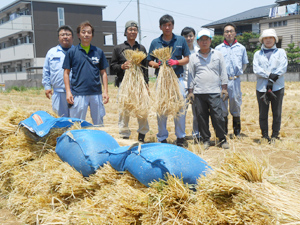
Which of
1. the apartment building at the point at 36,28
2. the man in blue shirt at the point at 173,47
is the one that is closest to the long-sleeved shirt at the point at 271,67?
the man in blue shirt at the point at 173,47

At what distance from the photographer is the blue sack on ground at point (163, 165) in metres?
2.07

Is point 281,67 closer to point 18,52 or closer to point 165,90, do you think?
point 165,90

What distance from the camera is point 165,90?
4.33 m

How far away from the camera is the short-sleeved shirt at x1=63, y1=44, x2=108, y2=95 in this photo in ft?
14.6

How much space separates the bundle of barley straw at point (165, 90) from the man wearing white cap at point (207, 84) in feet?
1.87

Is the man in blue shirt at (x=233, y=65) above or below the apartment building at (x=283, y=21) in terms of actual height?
below

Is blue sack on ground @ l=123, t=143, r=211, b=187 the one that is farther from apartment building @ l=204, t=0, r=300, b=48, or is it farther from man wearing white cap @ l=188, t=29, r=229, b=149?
apartment building @ l=204, t=0, r=300, b=48

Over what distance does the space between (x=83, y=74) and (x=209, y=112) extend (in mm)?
1965

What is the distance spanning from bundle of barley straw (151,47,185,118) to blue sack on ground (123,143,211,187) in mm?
2078

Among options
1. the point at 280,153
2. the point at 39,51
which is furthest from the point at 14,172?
the point at 39,51

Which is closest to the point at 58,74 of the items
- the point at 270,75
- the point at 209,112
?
the point at 209,112

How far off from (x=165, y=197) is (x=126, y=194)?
313mm

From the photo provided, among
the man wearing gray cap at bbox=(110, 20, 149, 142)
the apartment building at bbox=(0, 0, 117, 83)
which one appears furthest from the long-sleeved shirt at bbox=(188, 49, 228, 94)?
the apartment building at bbox=(0, 0, 117, 83)

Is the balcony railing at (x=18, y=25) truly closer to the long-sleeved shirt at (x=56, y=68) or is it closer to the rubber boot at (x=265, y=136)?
the long-sleeved shirt at (x=56, y=68)
